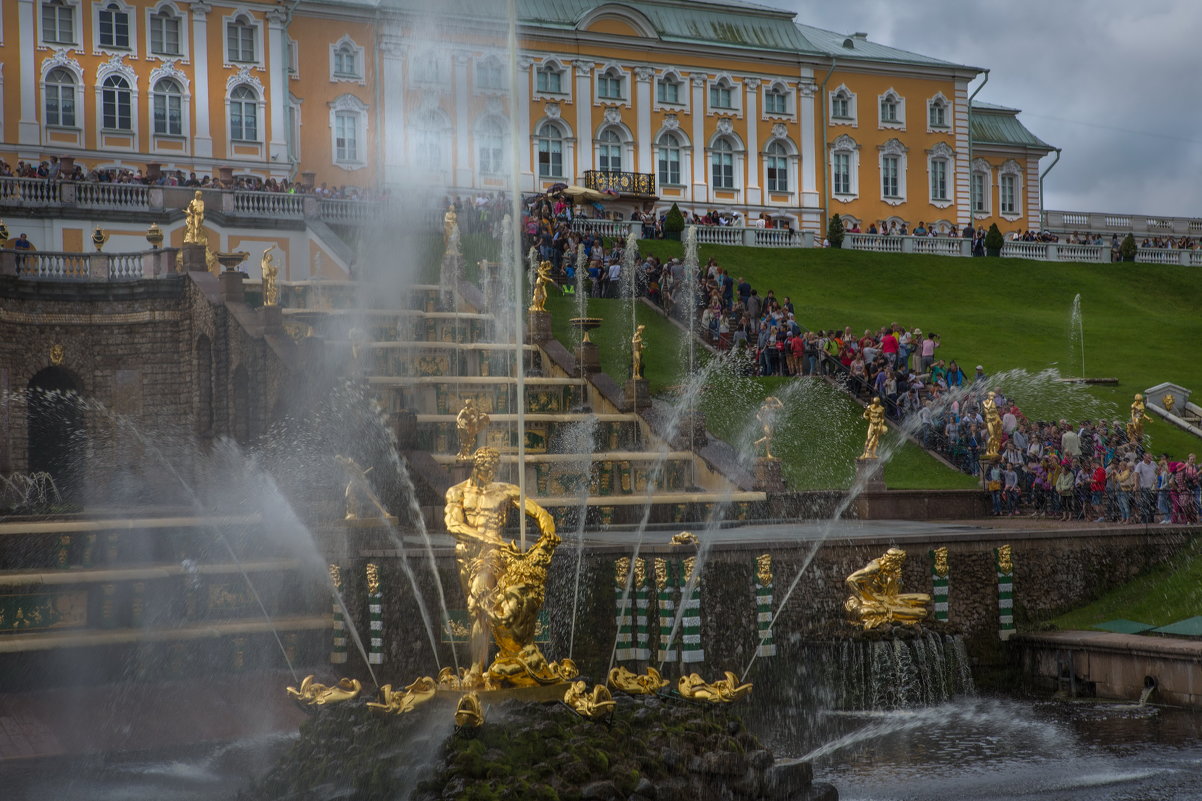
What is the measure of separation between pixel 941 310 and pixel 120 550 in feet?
→ 107

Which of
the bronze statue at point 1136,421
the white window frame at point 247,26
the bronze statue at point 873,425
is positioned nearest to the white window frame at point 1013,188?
the white window frame at point 247,26

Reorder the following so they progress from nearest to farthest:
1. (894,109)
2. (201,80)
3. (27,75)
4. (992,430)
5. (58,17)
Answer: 1. (992,430)
2. (27,75)
3. (58,17)
4. (201,80)
5. (894,109)

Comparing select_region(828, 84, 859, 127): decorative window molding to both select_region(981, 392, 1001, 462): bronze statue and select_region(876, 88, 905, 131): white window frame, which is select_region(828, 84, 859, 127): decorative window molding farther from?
select_region(981, 392, 1001, 462): bronze statue

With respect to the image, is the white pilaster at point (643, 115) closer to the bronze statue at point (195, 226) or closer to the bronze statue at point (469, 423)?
the bronze statue at point (195, 226)

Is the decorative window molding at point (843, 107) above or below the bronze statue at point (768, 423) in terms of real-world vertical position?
above

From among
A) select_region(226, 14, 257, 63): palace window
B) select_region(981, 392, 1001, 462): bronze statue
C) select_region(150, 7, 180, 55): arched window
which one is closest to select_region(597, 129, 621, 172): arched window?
select_region(226, 14, 257, 63): palace window

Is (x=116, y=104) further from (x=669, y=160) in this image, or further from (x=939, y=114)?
(x=939, y=114)

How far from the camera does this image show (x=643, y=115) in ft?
220

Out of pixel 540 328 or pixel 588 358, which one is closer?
pixel 588 358

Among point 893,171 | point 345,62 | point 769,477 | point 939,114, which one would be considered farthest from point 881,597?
point 939,114

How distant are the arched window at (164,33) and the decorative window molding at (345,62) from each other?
262 inches

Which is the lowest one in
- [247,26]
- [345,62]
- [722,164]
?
[722,164]

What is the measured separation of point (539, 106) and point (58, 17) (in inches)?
781

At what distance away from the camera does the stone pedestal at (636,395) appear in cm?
2969
